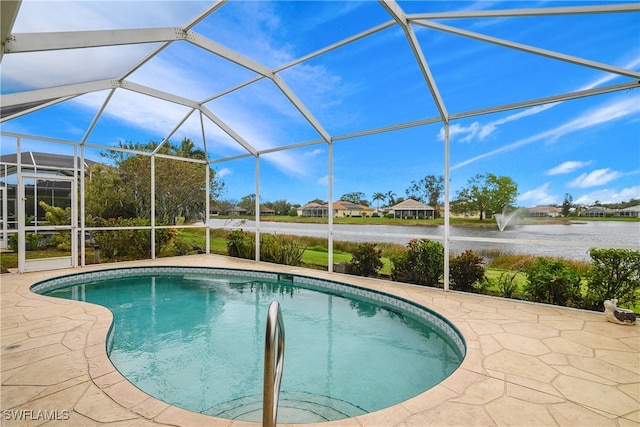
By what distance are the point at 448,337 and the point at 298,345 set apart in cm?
229

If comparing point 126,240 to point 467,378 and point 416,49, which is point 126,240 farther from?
point 467,378

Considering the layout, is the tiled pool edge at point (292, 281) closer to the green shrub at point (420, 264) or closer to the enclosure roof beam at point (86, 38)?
the green shrub at point (420, 264)

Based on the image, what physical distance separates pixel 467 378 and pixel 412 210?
5.27 metres

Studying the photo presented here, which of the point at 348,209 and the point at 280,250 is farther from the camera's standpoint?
the point at 280,250

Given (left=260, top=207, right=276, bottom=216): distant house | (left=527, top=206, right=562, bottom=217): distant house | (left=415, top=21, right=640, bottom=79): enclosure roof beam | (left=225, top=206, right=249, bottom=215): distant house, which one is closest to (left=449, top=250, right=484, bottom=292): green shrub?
(left=527, top=206, right=562, bottom=217): distant house

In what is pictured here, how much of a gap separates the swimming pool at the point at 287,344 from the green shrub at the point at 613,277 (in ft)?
9.13

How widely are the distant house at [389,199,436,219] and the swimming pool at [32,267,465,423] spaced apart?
2372mm

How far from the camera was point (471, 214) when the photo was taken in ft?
22.1

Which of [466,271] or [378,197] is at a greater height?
[378,197]

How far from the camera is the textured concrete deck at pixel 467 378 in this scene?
2.44m

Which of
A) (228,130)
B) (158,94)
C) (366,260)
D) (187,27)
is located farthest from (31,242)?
(366,260)

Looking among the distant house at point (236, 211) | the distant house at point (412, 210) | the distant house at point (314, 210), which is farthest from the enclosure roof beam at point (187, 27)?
the distant house at point (412, 210)

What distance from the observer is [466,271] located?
657cm

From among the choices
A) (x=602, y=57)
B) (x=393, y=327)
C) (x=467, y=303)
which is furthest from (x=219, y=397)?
(x=602, y=57)
